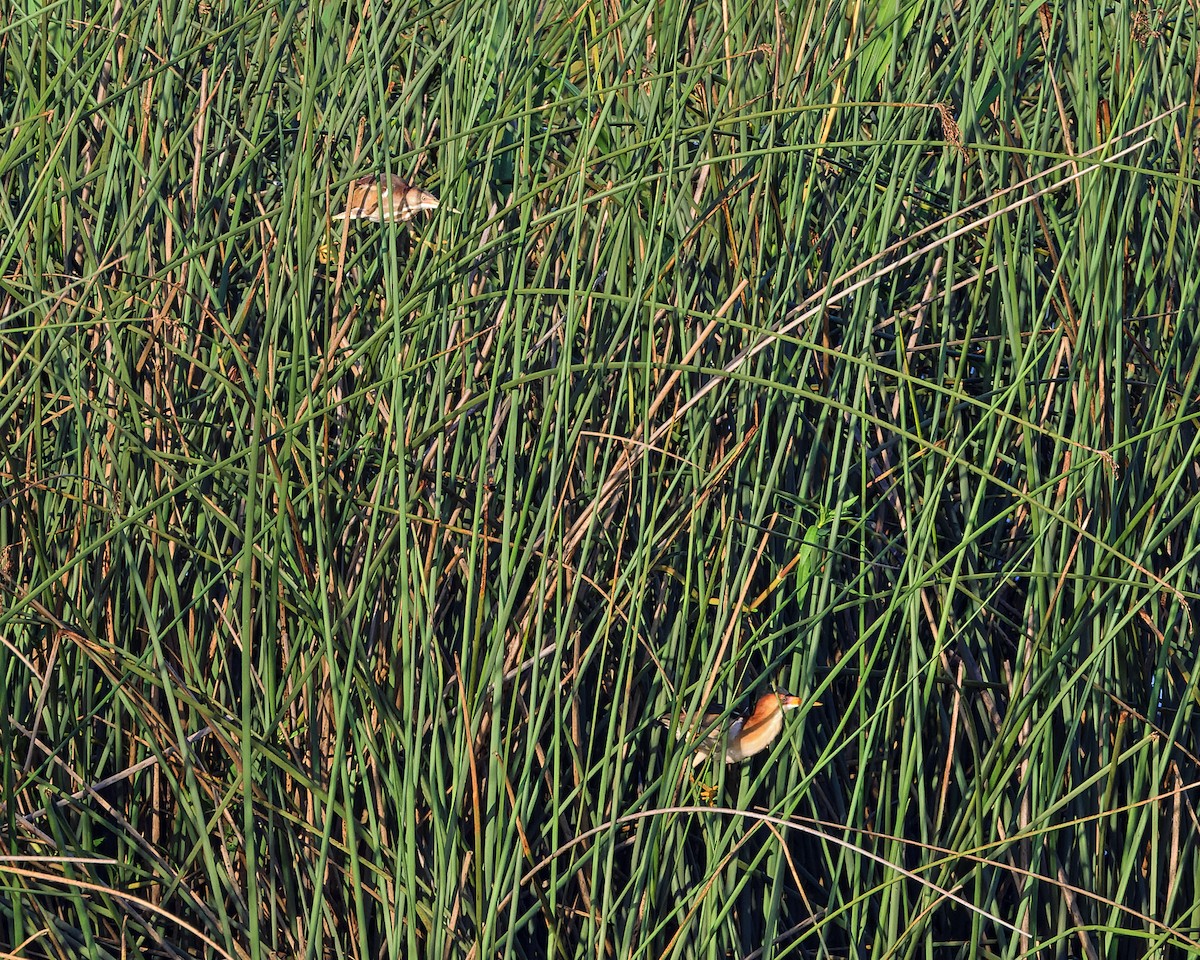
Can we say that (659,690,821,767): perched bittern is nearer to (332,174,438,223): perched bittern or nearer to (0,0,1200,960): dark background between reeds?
(0,0,1200,960): dark background between reeds

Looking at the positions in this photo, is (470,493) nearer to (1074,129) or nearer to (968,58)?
(968,58)

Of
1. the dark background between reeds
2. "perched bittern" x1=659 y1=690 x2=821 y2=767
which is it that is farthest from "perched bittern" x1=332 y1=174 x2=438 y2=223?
"perched bittern" x1=659 y1=690 x2=821 y2=767

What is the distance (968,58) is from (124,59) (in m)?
0.81

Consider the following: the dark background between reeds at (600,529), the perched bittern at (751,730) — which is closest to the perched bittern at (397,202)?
the dark background between reeds at (600,529)

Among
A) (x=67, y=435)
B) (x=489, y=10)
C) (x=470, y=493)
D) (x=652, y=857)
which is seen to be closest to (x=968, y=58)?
(x=489, y=10)

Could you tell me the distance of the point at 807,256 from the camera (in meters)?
1.08

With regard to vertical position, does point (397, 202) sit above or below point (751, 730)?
above

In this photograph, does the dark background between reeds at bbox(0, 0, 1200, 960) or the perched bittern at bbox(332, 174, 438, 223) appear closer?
the dark background between reeds at bbox(0, 0, 1200, 960)

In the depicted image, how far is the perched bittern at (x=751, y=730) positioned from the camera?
933mm

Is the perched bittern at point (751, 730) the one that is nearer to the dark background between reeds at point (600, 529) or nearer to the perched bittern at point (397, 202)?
the dark background between reeds at point (600, 529)

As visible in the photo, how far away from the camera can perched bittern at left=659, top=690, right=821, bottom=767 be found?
93 cm

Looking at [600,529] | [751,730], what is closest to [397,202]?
[600,529]

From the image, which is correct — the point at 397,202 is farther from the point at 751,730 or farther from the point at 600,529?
the point at 751,730

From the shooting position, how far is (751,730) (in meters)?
0.95
